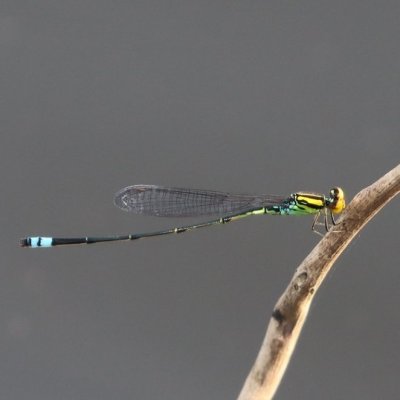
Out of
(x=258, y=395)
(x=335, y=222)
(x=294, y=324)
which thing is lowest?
(x=258, y=395)

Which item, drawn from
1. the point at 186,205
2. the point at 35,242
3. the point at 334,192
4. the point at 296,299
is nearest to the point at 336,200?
the point at 334,192

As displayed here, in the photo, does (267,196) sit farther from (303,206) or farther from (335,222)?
(335,222)

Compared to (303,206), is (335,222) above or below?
below

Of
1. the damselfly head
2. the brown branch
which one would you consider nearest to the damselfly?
the damselfly head

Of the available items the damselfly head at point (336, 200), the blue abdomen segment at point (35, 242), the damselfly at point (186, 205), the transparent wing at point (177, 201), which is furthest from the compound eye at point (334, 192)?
the blue abdomen segment at point (35, 242)

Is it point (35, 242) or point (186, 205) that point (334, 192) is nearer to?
point (186, 205)

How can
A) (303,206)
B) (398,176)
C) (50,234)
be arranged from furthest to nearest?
(50,234)
(303,206)
(398,176)

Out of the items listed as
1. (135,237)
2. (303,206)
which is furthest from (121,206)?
(303,206)

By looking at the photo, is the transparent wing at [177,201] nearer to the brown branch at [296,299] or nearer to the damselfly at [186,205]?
the damselfly at [186,205]

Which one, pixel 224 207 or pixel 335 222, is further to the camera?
pixel 224 207
